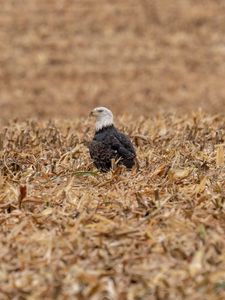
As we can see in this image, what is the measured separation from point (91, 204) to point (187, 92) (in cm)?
1493

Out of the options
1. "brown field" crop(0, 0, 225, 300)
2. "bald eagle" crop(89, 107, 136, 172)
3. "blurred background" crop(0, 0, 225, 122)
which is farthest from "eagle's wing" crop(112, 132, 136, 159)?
"blurred background" crop(0, 0, 225, 122)

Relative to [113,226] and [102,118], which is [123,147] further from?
[113,226]

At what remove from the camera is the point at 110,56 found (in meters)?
22.5

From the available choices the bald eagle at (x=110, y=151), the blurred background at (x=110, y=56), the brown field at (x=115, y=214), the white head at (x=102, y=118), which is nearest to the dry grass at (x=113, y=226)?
the brown field at (x=115, y=214)

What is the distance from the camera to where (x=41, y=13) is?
78.4 ft

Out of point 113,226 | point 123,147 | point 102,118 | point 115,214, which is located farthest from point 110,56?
point 113,226

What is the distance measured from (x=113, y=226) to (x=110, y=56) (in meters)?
17.3

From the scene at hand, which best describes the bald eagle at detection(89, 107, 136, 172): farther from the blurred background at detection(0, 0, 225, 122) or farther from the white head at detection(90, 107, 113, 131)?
the blurred background at detection(0, 0, 225, 122)

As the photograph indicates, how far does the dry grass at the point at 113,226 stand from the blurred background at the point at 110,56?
12.0 m

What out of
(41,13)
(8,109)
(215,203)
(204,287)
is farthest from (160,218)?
(41,13)

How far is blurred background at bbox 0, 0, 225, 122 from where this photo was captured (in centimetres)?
2023

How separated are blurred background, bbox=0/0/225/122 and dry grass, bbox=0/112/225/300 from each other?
11952mm

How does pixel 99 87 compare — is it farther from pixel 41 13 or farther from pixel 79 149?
pixel 79 149

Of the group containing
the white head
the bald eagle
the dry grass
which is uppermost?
the white head
